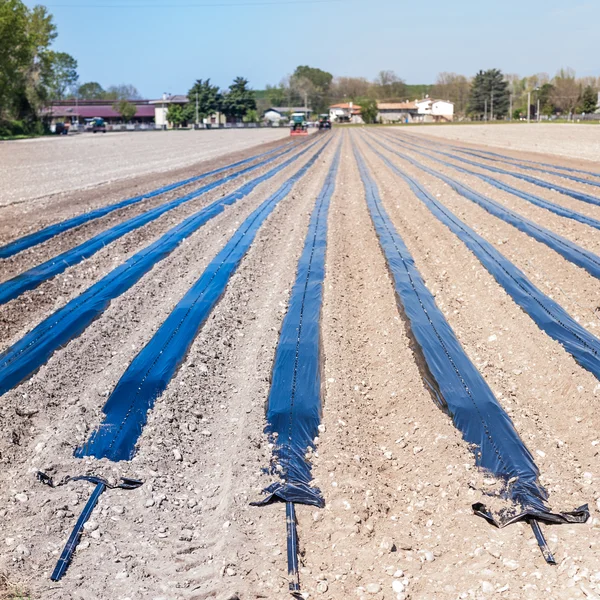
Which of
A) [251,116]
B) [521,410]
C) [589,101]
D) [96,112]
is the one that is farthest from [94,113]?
[521,410]

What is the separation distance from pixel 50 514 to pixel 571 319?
235 inches

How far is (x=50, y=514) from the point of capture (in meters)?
4.39

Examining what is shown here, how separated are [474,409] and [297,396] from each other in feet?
5.06

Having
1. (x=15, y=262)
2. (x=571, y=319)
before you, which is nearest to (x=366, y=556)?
(x=571, y=319)

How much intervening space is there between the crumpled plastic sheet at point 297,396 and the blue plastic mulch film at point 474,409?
42.6 inches

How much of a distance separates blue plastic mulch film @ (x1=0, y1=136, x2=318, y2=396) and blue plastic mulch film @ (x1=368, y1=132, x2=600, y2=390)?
5213 mm

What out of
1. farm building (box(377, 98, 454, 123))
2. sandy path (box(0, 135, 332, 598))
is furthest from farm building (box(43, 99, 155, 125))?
sandy path (box(0, 135, 332, 598))

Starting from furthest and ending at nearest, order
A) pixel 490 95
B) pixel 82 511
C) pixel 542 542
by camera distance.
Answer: pixel 490 95 → pixel 82 511 → pixel 542 542

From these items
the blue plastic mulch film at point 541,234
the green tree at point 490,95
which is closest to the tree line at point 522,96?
the green tree at point 490,95

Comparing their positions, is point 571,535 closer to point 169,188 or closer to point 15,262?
point 15,262

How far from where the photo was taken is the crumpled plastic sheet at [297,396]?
470cm

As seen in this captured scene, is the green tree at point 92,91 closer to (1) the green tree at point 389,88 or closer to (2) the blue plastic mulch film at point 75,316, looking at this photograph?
(1) the green tree at point 389,88

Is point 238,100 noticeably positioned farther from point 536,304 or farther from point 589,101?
point 536,304

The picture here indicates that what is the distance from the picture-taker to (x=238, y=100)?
384ft
